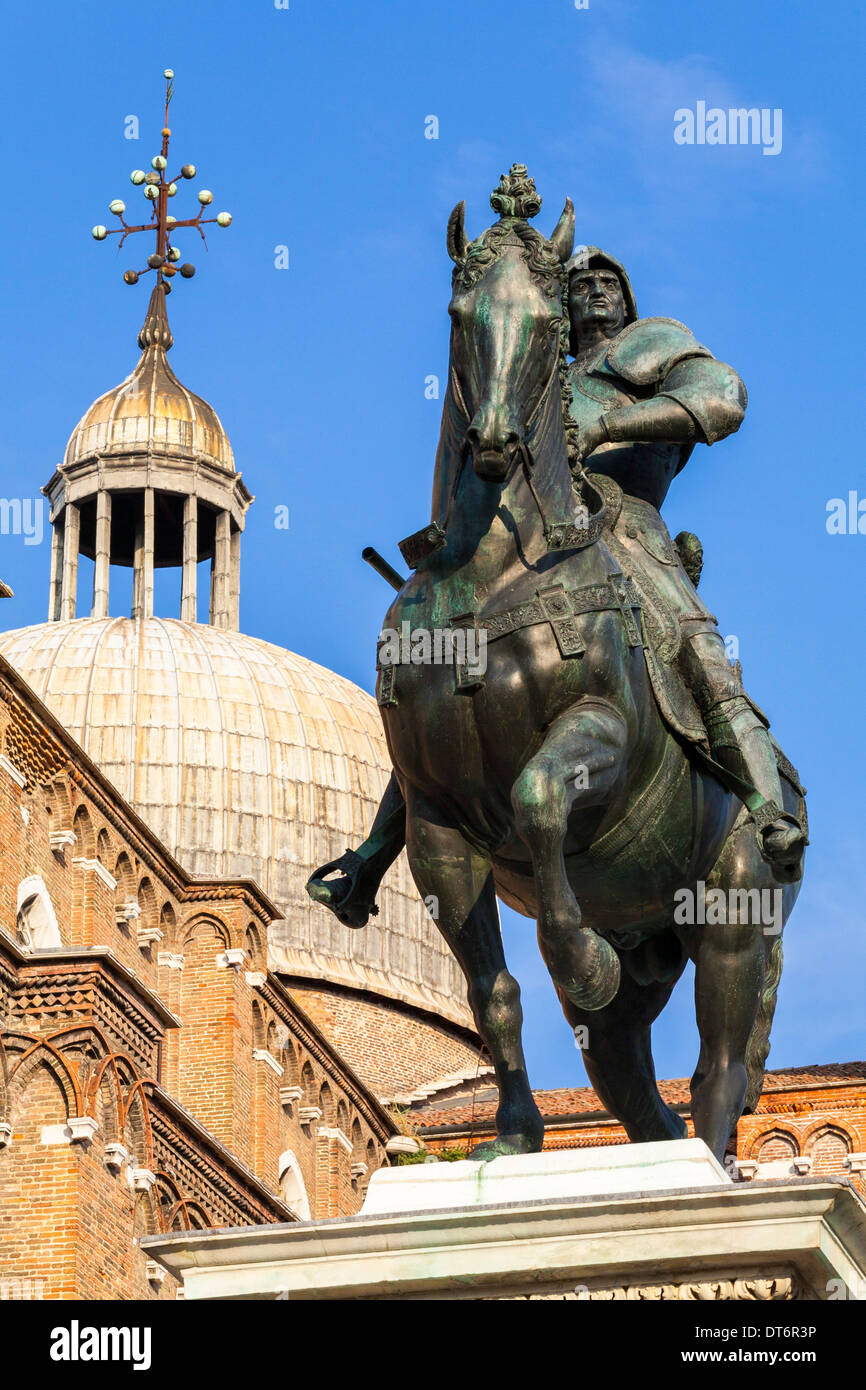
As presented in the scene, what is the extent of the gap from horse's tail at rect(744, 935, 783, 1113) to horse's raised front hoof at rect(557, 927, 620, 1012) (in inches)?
49.8

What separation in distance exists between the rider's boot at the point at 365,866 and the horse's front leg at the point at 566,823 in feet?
3.44

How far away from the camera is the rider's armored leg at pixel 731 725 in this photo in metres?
9.88

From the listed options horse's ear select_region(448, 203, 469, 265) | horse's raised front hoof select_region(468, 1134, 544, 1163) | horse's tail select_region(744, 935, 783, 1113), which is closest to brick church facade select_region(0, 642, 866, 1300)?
horse's tail select_region(744, 935, 783, 1113)

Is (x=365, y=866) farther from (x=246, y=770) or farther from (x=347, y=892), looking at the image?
(x=246, y=770)

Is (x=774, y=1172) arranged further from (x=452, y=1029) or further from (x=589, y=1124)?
(x=452, y=1029)

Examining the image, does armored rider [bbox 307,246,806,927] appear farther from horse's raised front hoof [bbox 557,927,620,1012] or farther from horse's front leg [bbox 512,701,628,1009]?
horse's raised front hoof [bbox 557,927,620,1012]

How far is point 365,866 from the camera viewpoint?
1001cm

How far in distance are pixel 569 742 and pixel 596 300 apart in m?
2.71

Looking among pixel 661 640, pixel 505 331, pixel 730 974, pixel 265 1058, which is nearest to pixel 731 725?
pixel 661 640

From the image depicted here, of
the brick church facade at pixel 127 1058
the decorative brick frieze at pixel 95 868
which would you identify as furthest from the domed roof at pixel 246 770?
the decorative brick frieze at pixel 95 868

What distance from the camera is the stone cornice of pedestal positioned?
26.6 feet

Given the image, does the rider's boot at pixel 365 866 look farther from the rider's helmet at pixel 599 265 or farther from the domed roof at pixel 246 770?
the domed roof at pixel 246 770

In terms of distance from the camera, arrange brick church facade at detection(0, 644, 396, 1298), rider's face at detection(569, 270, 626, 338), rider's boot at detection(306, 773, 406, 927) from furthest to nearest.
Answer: brick church facade at detection(0, 644, 396, 1298)
rider's face at detection(569, 270, 626, 338)
rider's boot at detection(306, 773, 406, 927)

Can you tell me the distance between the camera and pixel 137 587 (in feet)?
202
